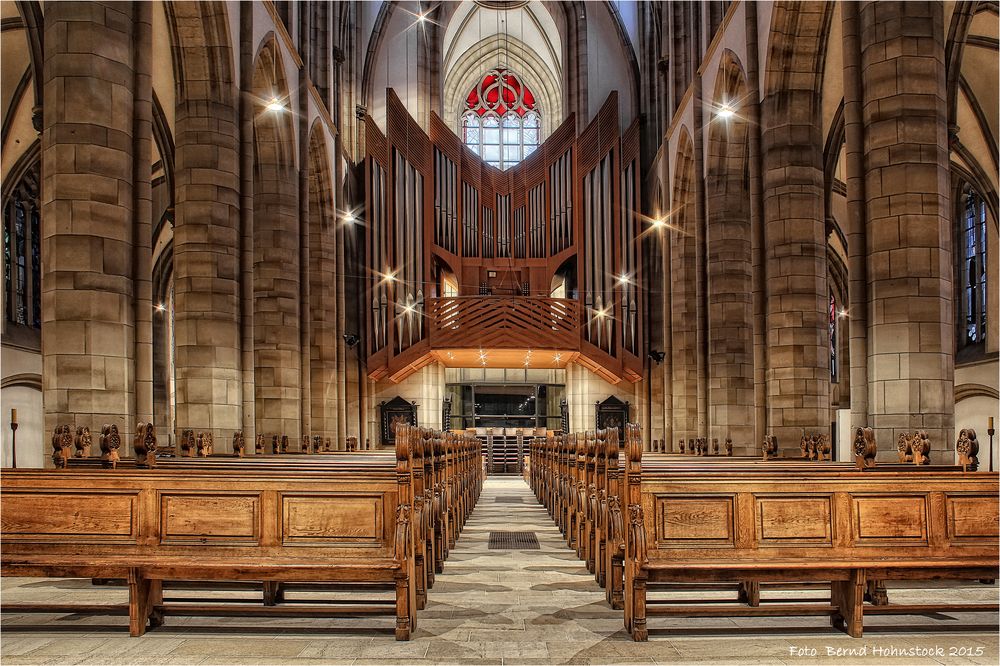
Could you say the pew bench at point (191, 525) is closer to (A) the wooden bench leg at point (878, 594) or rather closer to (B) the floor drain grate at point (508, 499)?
(A) the wooden bench leg at point (878, 594)

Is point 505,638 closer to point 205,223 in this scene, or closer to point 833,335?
point 205,223

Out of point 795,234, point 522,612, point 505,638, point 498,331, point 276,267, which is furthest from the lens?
point 498,331

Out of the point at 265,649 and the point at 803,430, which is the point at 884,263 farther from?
the point at 265,649

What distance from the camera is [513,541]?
9148mm

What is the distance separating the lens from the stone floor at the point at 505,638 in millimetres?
4254

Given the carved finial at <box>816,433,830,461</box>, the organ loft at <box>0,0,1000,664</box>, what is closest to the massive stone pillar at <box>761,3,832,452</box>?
the organ loft at <box>0,0,1000,664</box>

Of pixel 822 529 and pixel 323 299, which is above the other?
pixel 323 299

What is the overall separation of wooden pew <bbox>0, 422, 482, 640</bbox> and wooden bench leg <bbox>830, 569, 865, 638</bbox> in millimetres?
2383

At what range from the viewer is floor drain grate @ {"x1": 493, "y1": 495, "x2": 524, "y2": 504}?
14.6 m

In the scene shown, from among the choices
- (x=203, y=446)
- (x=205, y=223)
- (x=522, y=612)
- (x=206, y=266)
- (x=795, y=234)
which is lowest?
(x=522, y=612)

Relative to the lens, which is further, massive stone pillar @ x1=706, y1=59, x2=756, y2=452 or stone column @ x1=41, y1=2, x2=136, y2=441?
massive stone pillar @ x1=706, y1=59, x2=756, y2=452

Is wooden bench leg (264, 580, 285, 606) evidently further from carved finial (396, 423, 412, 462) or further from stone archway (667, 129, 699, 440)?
stone archway (667, 129, 699, 440)

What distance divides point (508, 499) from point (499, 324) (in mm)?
7264

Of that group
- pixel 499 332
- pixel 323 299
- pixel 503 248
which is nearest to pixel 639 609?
pixel 323 299
